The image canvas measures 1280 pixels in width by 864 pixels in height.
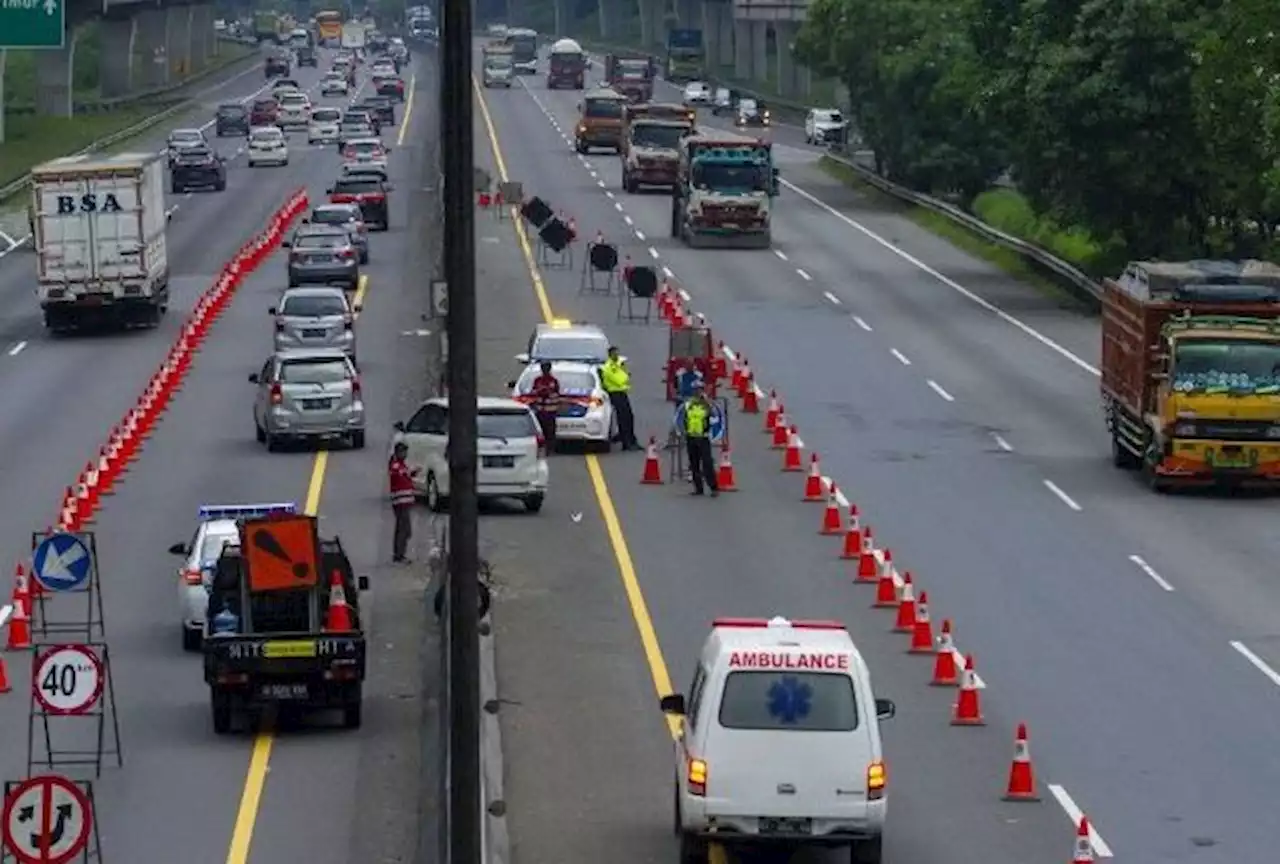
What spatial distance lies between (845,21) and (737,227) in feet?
68.9

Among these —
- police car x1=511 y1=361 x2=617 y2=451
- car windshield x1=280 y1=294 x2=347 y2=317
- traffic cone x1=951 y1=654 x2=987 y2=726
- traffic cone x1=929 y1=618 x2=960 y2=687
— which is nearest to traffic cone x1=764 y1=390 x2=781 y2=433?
police car x1=511 y1=361 x2=617 y2=451

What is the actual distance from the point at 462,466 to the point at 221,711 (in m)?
9.76

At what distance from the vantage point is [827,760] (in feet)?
69.0

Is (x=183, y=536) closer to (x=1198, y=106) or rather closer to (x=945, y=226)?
(x=1198, y=106)

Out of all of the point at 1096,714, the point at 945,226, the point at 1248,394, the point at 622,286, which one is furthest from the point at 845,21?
the point at 1096,714

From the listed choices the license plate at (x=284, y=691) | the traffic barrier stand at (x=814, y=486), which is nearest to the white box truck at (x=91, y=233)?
the traffic barrier stand at (x=814, y=486)

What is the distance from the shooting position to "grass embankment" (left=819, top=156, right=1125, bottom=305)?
7250 cm

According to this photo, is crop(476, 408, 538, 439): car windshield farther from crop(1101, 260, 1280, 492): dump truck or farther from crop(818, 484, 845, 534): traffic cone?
crop(1101, 260, 1280, 492): dump truck

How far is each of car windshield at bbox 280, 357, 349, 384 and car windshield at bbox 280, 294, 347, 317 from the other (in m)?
9.55

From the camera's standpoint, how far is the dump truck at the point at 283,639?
88.9ft

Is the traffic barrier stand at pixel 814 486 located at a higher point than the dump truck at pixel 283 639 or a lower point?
lower

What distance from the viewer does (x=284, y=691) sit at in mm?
27203

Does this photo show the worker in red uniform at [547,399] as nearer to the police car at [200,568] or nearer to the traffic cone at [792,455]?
the traffic cone at [792,455]

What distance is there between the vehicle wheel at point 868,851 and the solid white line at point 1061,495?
20275 mm
